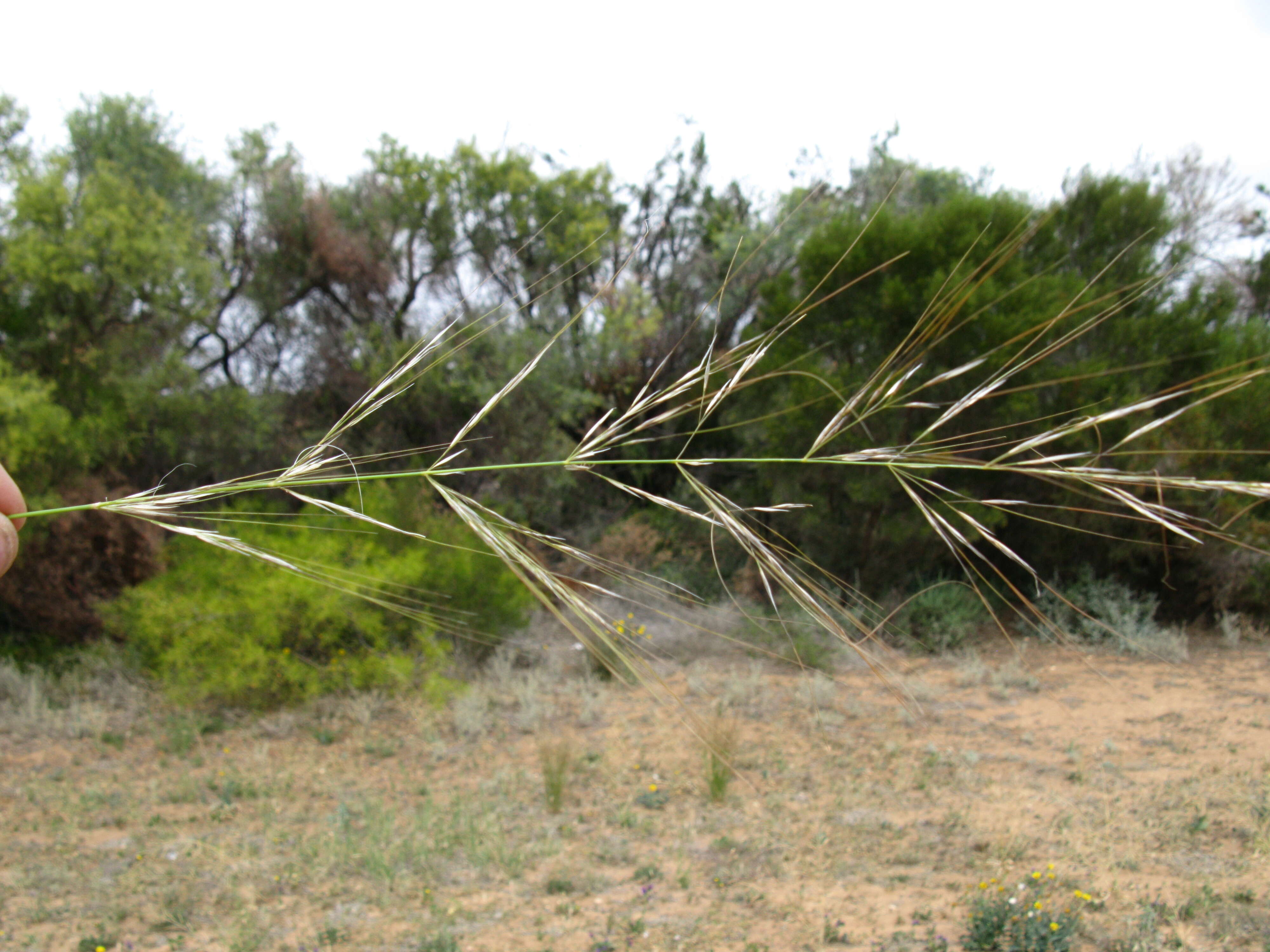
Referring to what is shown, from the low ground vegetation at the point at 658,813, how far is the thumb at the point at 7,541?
5.29ft

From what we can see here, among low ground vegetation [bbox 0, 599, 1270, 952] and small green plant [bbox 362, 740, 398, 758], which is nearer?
low ground vegetation [bbox 0, 599, 1270, 952]

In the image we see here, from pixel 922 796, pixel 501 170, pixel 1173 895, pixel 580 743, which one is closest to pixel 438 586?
pixel 580 743

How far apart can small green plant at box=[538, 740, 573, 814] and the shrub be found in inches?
146

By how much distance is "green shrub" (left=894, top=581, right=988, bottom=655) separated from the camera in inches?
265

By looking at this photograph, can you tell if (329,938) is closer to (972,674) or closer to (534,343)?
(972,674)

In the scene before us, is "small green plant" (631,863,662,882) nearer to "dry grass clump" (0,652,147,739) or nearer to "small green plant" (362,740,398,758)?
"small green plant" (362,740,398,758)

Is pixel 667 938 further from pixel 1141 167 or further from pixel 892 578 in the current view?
pixel 1141 167

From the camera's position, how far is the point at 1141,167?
8.90m

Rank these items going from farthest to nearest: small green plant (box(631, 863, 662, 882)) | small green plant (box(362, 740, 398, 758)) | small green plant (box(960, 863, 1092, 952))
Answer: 1. small green plant (box(362, 740, 398, 758))
2. small green plant (box(631, 863, 662, 882))
3. small green plant (box(960, 863, 1092, 952))

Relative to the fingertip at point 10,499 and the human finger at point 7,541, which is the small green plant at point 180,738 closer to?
the fingertip at point 10,499

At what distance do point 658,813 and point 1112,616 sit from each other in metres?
4.26

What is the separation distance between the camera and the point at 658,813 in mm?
3957

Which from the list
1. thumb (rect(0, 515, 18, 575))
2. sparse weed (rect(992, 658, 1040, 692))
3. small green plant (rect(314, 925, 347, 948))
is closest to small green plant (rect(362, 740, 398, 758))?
small green plant (rect(314, 925, 347, 948))

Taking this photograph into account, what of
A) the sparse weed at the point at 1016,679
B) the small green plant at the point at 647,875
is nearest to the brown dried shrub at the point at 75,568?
the small green plant at the point at 647,875
